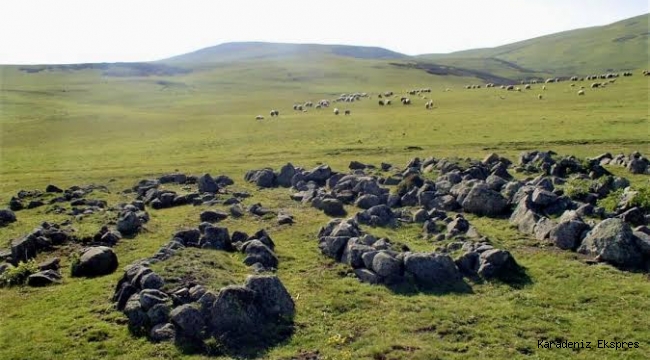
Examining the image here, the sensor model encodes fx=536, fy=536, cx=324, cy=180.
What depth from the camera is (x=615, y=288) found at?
20.0m

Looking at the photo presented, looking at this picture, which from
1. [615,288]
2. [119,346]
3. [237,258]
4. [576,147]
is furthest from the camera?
[576,147]

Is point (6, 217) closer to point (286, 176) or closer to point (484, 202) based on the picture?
point (286, 176)

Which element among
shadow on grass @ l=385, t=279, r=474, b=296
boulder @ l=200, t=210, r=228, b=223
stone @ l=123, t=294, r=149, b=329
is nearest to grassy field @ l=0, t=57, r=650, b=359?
shadow on grass @ l=385, t=279, r=474, b=296

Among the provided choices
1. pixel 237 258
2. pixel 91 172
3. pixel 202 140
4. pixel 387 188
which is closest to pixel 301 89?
pixel 202 140

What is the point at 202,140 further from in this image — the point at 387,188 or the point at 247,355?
the point at 247,355

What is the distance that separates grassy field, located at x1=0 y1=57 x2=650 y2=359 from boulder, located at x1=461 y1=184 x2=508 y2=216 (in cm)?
105

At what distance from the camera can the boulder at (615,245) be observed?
21953mm

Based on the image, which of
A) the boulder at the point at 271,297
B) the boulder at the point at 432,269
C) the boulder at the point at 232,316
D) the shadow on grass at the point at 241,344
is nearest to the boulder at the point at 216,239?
the boulder at the point at 271,297

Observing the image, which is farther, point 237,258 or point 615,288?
point 237,258

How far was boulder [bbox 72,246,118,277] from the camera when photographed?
24172mm

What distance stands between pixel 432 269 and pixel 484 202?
10938mm

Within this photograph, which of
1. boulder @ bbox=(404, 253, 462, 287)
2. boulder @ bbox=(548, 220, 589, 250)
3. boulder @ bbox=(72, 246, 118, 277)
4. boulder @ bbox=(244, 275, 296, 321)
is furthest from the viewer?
boulder @ bbox=(548, 220, 589, 250)

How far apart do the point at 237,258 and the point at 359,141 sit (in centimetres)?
3905

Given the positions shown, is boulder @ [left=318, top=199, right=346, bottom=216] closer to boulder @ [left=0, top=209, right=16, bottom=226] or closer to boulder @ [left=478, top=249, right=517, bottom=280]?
boulder @ [left=478, top=249, right=517, bottom=280]
